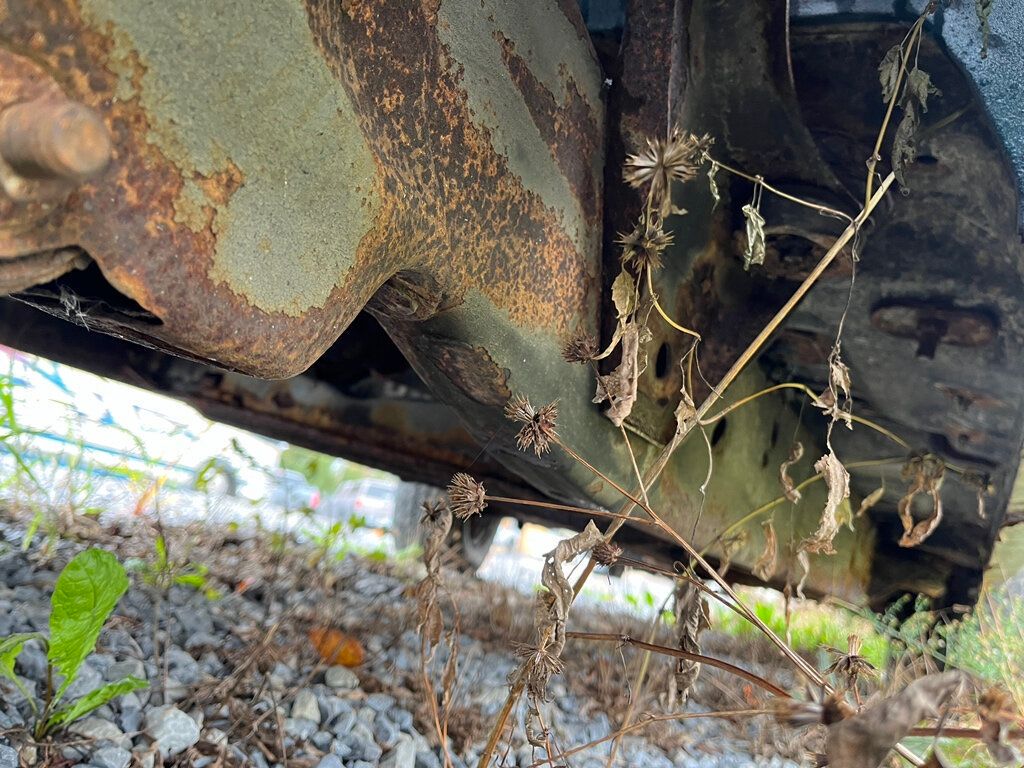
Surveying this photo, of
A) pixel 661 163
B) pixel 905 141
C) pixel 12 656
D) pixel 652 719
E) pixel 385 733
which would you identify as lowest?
pixel 385 733

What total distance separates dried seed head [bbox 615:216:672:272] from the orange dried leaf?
113 centimetres

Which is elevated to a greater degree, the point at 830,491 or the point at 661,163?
the point at 661,163

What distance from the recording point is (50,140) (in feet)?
1.78

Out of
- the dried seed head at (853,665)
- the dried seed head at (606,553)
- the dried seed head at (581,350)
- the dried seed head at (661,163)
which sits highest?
the dried seed head at (661,163)

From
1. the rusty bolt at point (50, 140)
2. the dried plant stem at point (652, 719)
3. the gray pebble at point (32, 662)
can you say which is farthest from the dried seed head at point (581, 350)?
the gray pebble at point (32, 662)

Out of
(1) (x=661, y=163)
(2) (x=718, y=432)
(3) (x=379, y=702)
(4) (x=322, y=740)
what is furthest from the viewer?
(2) (x=718, y=432)

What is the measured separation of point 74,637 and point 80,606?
5 centimetres

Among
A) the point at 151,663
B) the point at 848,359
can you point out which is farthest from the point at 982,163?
the point at 151,663

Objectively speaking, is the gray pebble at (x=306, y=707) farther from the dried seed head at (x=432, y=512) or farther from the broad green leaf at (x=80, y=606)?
the dried seed head at (x=432, y=512)

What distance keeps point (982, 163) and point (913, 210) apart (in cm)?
21

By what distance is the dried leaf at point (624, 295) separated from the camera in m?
1.20

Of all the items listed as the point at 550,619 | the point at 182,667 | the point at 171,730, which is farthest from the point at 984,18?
the point at 182,667

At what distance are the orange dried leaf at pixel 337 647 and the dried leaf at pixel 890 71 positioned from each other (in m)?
1.47

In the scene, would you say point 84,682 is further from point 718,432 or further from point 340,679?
point 718,432
